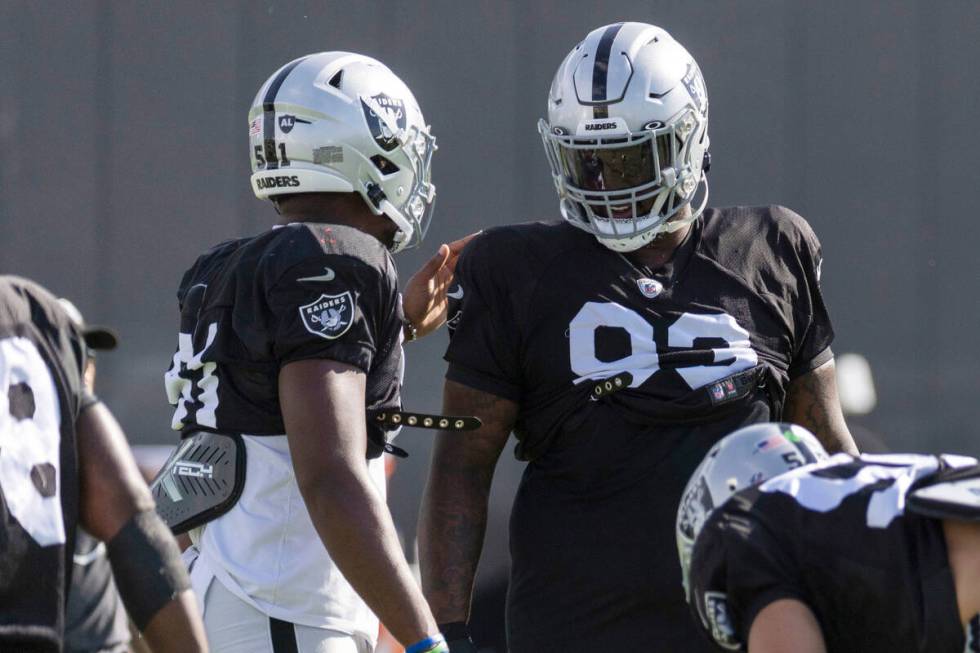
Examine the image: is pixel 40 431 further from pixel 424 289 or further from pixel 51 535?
pixel 424 289

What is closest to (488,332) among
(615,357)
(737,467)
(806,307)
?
(615,357)

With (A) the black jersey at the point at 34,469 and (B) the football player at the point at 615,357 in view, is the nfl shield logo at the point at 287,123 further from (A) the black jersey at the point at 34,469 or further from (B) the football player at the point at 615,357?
(A) the black jersey at the point at 34,469

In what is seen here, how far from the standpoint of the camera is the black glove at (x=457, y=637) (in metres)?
2.57

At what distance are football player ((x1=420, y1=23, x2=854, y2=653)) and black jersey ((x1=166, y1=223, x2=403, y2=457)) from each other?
0.89 feet

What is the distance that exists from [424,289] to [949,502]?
1235 millimetres

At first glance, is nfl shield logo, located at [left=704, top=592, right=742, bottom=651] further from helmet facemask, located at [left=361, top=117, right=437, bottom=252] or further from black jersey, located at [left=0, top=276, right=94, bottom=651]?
helmet facemask, located at [left=361, top=117, right=437, bottom=252]

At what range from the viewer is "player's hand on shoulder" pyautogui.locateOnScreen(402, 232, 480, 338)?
2.76 m

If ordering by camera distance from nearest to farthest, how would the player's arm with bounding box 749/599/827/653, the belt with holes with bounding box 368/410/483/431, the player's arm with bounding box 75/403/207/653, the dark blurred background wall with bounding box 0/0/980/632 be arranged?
the player's arm with bounding box 749/599/827/653 < the player's arm with bounding box 75/403/207/653 < the belt with holes with bounding box 368/410/483/431 < the dark blurred background wall with bounding box 0/0/980/632

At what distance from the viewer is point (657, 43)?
2.78 m

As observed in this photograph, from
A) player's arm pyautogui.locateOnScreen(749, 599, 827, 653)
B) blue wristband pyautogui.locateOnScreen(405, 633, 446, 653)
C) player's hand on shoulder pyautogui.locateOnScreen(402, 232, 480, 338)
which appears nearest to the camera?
player's arm pyautogui.locateOnScreen(749, 599, 827, 653)

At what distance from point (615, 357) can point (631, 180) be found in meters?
0.33

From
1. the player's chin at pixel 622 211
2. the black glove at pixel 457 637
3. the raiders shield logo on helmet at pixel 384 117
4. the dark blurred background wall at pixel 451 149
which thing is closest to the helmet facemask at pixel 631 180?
the player's chin at pixel 622 211

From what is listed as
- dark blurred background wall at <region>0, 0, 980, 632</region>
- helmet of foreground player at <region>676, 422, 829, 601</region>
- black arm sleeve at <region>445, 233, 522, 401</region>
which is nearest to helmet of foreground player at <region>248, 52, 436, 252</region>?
black arm sleeve at <region>445, 233, 522, 401</region>

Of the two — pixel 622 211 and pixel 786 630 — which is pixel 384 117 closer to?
pixel 622 211
